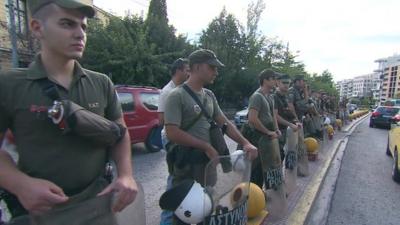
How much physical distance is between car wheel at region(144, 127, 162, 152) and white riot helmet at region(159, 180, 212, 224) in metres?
6.23

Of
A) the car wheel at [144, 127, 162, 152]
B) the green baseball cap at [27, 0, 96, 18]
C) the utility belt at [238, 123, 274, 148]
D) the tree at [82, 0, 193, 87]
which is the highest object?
the tree at [82, 0, 193, 87]

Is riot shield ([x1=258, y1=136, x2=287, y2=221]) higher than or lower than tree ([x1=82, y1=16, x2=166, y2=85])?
lower

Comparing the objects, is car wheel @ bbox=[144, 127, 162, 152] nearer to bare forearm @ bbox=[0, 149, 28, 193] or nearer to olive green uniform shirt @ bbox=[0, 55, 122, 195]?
olive green uniform shirt @ bbox=[0, 55, 122, 195]

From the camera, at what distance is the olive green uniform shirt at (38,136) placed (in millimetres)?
1430

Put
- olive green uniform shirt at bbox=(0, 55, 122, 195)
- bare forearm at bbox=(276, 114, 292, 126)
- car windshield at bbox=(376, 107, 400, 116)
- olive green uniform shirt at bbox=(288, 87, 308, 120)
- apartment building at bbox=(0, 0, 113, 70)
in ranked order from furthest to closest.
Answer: car windshield at bbox=(376, 107, 400, 116) → apartment building at bbox=(0, 0, 113, 70) → olive green uniform shirt at bbox=(288, 87, 308, 120) → bare forearm at bbox=(276, 114, 292, 126) → olive green uniform shirt at bbox=(0, 55, 122, 195)

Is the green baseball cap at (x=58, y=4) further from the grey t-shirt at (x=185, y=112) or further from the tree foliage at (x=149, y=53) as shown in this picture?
the tree foliage at (x=149, y=53)

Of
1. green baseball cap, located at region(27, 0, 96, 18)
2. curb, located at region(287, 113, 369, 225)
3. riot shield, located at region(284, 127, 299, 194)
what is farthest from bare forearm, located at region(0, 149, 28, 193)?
riot shield, located at region(284, 127, 299, 194)

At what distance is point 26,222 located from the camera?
1291mm

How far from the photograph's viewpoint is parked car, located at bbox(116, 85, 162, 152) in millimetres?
8070

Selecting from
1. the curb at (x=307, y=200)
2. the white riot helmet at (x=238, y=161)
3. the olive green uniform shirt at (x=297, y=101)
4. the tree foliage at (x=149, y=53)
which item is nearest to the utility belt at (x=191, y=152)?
the white riot helmet at (x=238, y=161)

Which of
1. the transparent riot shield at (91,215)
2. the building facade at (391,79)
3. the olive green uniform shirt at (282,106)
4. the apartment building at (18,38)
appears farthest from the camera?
the building facade at (391,79)

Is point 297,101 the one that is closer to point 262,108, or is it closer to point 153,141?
point 262,108

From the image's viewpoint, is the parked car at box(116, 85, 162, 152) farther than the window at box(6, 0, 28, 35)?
No

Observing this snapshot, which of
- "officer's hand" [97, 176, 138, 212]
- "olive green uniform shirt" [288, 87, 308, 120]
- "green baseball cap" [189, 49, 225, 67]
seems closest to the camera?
"officer's hand" [97, 176, 138, 212]
